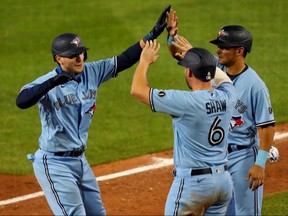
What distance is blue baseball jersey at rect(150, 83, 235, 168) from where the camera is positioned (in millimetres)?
7719

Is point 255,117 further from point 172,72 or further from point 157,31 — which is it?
point 172,72

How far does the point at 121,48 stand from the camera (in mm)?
17188

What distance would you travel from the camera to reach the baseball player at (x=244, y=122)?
28.6ft

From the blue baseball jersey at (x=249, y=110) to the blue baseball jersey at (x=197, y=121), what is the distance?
2.72 feet

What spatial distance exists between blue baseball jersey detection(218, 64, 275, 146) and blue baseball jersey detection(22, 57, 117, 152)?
56.8 inches

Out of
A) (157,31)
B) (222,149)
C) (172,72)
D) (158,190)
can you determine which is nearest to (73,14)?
(172,72)

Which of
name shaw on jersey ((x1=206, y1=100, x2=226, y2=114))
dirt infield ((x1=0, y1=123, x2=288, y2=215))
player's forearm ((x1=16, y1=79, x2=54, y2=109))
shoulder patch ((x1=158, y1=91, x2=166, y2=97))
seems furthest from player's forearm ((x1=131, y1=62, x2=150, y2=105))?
dirt infield ((x1=0, y1=123, x2=288, y2=215))

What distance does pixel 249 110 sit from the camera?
880 centimetres

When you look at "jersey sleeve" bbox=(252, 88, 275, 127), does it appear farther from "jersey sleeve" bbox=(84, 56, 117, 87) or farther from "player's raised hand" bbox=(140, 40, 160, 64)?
"jersey sleeve" bbox=(84, 56, 117, 87)

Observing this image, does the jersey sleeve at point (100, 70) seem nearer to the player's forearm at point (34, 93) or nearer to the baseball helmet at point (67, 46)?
the baseball helmet at point (67, 46)

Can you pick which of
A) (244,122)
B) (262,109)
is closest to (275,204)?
(244,122)

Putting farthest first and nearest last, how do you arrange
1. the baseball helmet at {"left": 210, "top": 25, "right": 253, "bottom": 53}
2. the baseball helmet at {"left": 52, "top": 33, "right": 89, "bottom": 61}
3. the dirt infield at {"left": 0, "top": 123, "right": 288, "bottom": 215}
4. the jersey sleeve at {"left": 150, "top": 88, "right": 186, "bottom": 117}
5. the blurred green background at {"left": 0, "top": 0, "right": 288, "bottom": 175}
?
the blurred green background at {"left": 0, "top": 0, "right": 288, "bottom": 175}
the dirt infield at {"left": 0, "top": 123, "right": 288, "bottom": 215}
the baseball helmet at {"left": 210, "top": 25, "right": 253, "bottom": 53}
the baseball helmet at {"left": 52, "top": 33, "right": 89, "bottom": 61}
the jersey sleeve at {"left": 150, "top": 88, "right": 186, "bottom": 117}

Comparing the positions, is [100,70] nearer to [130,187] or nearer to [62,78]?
[62,78]

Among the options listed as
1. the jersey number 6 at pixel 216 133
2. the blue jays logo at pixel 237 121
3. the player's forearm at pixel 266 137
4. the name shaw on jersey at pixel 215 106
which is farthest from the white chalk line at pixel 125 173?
the name shaw on jersey at pixel 215 106
